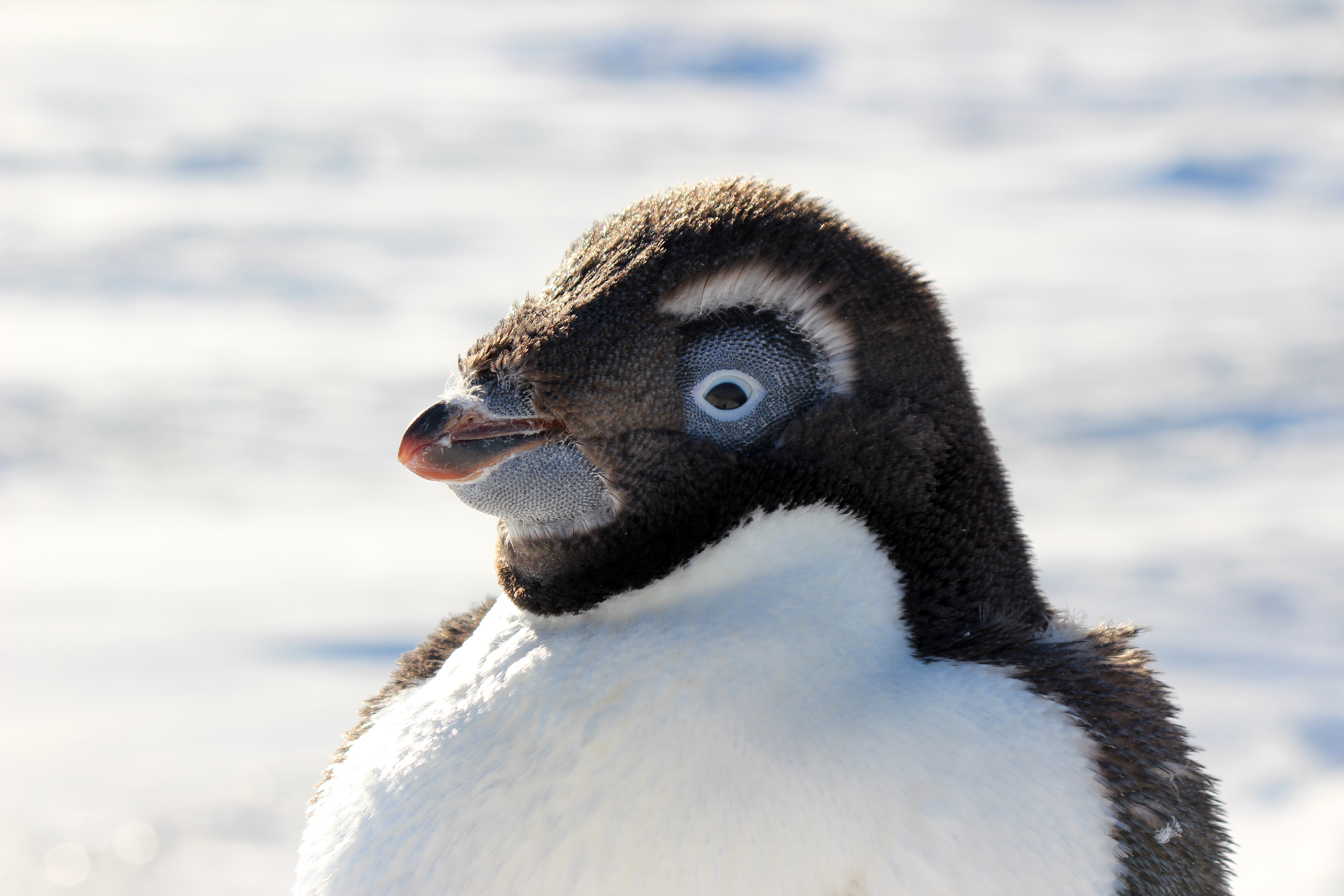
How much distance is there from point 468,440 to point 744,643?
425mm

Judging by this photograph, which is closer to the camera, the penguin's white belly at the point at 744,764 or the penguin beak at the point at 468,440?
the penguin's white belly at the point at 744,764

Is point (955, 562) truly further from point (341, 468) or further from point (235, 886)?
point (341, 468)

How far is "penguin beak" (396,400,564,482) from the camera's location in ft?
5.49

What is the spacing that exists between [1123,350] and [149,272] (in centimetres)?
563

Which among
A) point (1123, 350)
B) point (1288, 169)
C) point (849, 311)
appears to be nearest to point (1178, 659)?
point (1123, 350)

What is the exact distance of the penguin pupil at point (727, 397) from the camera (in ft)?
5.50

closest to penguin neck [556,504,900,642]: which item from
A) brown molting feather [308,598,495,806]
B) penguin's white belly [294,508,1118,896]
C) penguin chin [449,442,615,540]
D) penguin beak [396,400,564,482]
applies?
penguin's white belly [294,508,1118,896]

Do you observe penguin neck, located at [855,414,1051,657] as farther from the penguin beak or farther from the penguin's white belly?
the penguin beak

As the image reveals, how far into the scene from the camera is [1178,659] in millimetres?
4688

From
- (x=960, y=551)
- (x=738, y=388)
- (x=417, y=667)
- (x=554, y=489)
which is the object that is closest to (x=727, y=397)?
(x=738, y=388)

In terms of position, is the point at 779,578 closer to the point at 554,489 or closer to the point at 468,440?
the point at 554,489

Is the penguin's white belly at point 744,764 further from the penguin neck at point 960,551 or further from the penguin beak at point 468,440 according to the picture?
the penguin beak at point 468,440

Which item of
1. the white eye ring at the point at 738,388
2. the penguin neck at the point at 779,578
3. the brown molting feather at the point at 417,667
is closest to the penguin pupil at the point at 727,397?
the white eye ring at the point at 738,388

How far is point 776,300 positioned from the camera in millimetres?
1698
